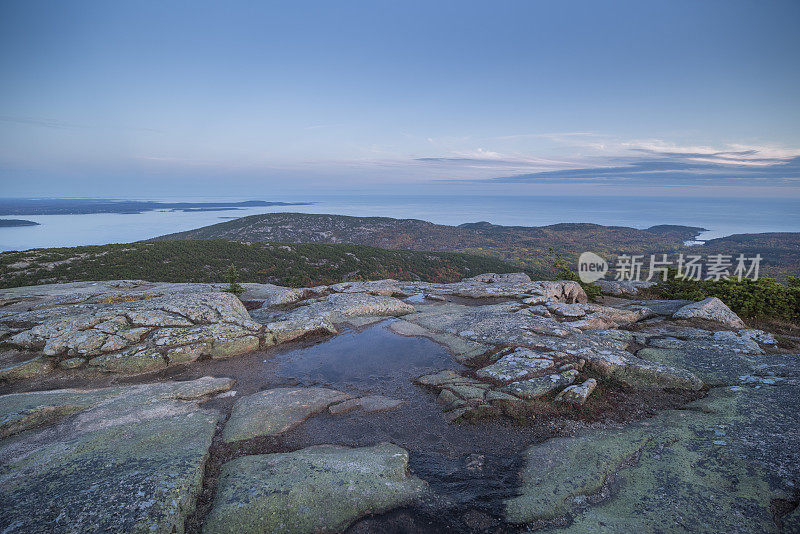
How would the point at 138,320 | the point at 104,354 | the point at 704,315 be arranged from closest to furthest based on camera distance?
the point at 104,354
the point at 138,320
the point at 704,315

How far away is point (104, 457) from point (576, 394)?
11.6m

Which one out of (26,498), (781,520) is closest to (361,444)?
(26,498)

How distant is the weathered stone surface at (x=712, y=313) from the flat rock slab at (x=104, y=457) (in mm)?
21084

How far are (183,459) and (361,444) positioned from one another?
3.75 meters

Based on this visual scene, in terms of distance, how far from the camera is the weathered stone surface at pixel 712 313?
50.8ft

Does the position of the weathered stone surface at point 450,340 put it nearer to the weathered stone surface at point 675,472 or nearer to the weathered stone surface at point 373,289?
the weathered stone surface at point 675,472

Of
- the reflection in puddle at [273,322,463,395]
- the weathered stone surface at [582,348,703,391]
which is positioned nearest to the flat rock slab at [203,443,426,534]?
the reflection in puddle at [273,322,463,395]

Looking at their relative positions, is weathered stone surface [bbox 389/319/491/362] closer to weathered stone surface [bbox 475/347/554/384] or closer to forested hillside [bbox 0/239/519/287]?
weathered stone surface [bbox 475/347/554/384]

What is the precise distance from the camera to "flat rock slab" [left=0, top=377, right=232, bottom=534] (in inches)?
201

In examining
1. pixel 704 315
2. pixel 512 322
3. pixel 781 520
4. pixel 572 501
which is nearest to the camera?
pixel 781 520

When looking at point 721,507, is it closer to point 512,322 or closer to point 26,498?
point 512,322

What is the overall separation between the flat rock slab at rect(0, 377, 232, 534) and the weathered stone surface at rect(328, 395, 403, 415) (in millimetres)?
3189

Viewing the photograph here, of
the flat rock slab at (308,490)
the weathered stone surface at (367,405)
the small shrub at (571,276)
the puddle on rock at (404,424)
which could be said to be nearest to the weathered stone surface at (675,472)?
the puddle on rock at (404,424)

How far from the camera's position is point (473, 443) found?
7.82 meters
